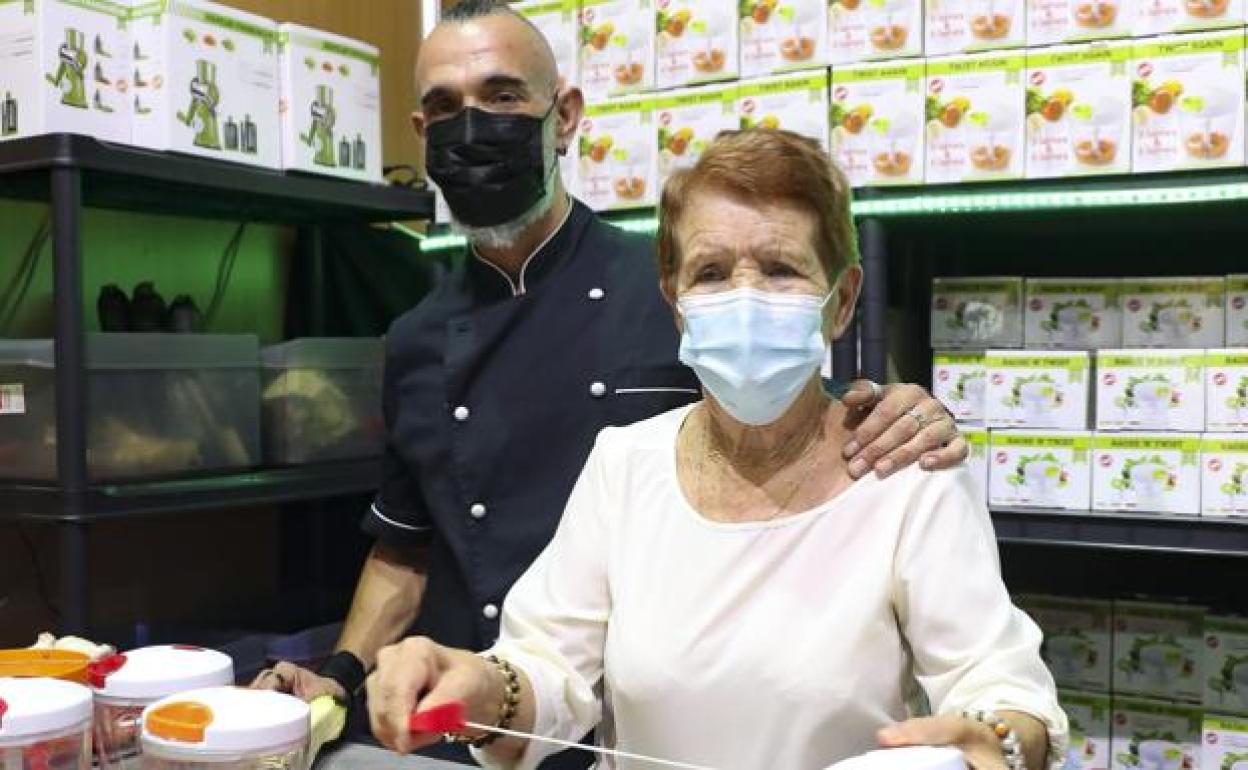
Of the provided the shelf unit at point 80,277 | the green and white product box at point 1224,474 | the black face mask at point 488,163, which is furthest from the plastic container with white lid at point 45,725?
the green and white product box at point 1224,474

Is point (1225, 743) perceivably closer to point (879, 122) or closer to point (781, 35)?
point (879, 122)

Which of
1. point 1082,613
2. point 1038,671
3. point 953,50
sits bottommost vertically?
point 1082,613

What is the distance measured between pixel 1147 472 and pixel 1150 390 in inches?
6.0

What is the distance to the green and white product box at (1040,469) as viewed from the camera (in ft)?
7.62

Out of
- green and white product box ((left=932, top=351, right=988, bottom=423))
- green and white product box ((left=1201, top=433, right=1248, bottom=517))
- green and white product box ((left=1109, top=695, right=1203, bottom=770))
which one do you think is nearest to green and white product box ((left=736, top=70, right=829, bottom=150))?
green and white product box ((left=932, top=351, right=988, bottom=423))

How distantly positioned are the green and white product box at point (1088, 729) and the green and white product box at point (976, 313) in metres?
0.71

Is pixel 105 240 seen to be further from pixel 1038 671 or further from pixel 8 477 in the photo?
pixel 1038 671

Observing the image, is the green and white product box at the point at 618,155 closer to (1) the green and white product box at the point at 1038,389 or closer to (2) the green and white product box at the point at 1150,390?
(1) the green and white product box at the point at 1038,389

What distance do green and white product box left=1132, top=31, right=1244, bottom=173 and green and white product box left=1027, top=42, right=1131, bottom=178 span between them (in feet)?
0.08

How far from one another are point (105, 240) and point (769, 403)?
7.75ft

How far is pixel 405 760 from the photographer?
150 cm

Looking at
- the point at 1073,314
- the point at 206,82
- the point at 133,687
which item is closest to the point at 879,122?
the point at 1073,314

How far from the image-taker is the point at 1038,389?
2.35 metres

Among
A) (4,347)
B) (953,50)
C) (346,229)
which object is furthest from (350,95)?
(953,50)
